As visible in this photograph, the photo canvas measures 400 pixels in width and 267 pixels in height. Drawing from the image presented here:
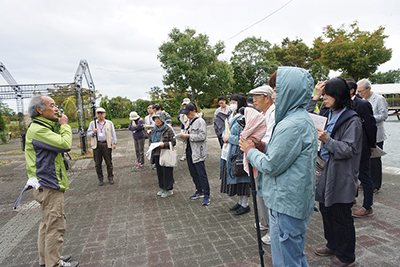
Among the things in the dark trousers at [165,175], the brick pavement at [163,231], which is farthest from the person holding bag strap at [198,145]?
the dark trousers at [165,175]

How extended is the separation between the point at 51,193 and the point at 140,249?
4.46 feet

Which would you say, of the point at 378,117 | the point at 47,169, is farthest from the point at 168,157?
the point at 378,117

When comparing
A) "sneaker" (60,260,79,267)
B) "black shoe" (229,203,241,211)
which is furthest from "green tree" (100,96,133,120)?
"sneaker" (60,260,79,267)

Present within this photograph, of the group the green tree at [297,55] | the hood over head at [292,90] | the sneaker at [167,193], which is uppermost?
the green tree at [297,55]

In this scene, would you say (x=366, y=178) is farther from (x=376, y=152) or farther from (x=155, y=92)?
(x=155, y=92)

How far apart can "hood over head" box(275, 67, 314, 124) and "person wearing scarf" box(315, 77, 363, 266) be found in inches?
31.6

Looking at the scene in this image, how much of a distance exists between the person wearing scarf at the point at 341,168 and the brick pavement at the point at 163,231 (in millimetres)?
395

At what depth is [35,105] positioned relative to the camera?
2.82m

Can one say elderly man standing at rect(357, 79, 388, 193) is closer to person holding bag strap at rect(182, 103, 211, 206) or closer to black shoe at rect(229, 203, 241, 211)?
black shoe at rect(229, 203, 241, 211)

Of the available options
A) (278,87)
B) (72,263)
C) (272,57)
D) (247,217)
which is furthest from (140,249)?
(272,57)

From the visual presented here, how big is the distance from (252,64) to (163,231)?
29.2 metres

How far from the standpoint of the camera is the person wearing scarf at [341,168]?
2510 millimetres

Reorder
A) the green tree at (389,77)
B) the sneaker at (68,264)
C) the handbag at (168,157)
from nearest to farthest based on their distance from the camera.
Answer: the sneaker at (68,264)
the handbag at (168,157)
the green tree at (389,77)

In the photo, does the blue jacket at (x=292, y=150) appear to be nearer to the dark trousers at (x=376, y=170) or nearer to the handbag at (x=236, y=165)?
the handbag at (x=236, y=165)
